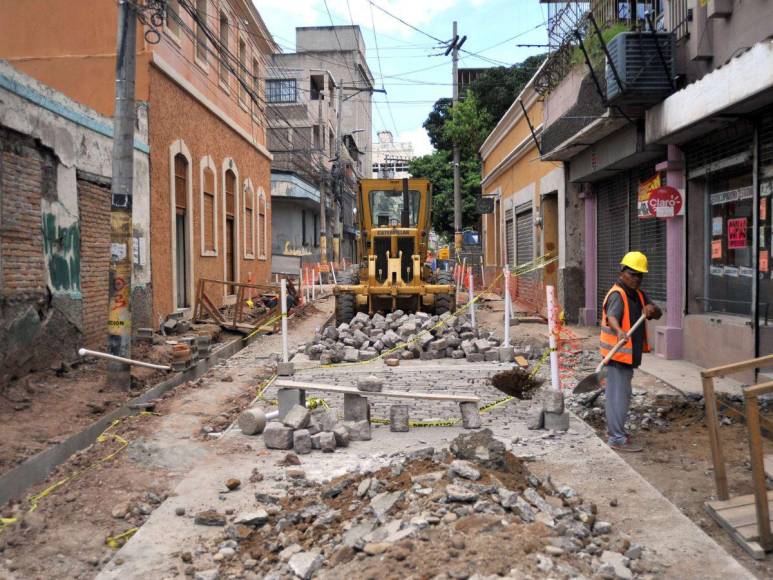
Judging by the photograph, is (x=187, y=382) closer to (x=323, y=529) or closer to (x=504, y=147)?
(x=323, y=529)

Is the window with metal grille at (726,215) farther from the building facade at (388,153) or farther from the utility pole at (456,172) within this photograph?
the building facade at (388,153)

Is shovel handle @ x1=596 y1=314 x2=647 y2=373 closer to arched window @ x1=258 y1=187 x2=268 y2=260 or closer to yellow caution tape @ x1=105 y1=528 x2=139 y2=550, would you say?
yellow caution tape @ x1=105 y1=528 x2=139 y2=550

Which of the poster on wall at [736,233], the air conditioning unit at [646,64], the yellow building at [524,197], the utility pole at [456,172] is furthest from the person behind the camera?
the utility pole at [456,172]

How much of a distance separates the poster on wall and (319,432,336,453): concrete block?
603 cm

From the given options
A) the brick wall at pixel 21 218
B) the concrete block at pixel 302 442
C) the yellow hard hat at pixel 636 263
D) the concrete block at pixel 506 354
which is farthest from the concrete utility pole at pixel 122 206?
the yellow hard hat at pixel 636 263

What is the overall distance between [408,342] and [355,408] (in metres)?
4.75

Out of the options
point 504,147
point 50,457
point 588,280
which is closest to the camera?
point 50,457

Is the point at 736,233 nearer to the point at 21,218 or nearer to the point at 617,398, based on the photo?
the point at 617,398

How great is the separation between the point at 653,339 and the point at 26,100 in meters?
9.80

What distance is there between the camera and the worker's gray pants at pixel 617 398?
648 centimetres

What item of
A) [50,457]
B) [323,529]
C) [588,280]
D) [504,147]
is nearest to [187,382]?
[50,457]

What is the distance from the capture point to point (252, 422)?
7.02 m

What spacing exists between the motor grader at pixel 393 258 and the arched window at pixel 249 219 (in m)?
6.03

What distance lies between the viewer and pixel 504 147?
2403 cm
